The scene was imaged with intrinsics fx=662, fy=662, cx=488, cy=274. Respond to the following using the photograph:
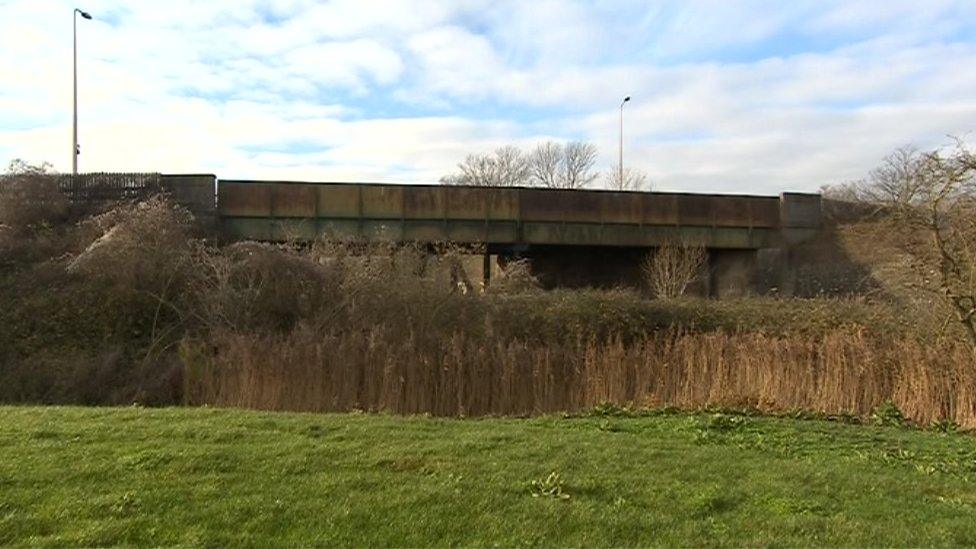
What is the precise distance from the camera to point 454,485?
16.3 ft

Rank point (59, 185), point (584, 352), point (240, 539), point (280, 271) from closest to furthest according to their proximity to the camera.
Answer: point (240, 539)
point (584, 352)
point (280, 271)
point (59, 185)

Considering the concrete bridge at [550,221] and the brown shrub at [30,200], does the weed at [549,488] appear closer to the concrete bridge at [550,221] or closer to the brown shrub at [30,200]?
the concrete bridge at [550,221]

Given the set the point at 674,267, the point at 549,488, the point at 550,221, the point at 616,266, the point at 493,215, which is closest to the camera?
the point at 549,488

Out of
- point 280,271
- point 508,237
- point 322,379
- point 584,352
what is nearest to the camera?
point 322,379

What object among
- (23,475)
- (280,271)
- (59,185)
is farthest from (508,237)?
(23,475)

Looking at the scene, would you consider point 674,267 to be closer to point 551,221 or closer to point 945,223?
point 551,221

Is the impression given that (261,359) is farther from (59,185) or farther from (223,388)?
(59,185)

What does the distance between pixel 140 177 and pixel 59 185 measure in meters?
2.44

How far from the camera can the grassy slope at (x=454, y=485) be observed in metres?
4.16

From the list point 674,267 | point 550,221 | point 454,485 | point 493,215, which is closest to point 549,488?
point 454,485

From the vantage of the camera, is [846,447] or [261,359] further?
[261,359]

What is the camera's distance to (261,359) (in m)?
10.5

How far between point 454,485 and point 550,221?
2329cm

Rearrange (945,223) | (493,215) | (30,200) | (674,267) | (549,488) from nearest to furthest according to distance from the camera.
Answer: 1. (549,488)
2. (945,223)
3. (30,200)
4. (674,267)
5. (493,215)
